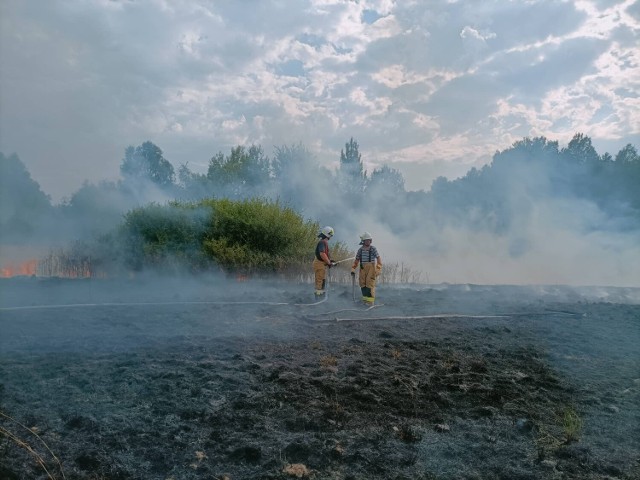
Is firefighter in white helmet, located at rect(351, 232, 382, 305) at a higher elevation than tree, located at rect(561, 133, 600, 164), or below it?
below

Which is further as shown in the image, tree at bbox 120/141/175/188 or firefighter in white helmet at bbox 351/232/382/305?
tree at bbox 120/141/175/188

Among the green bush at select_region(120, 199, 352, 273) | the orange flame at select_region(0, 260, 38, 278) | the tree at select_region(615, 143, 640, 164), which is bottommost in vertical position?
the orange flame at select_region(0, 260, 38, 278)

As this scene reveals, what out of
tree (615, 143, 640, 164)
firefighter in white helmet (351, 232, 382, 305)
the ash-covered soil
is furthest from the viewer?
tree (615, 143, 640, 164)

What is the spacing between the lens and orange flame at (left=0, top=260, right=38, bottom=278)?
660 inches

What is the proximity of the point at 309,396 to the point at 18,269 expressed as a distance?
1527 cm

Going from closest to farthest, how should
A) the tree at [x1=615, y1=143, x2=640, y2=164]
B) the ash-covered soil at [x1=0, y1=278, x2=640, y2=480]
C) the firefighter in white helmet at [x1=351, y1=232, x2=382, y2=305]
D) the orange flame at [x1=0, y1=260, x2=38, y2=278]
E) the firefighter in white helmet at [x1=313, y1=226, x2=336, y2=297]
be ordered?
the ash-covered soil at [x1=0, y1=278, x2=640, y2=480]
the firefighter in white helmet at [x1=351, y1=232, x2=382, y2=305]
the firefighter in white helmet at [x1=313, y1=226, x2=336, y2=297]
the orange flame at [x1=0, y1=260, x2=38, y2=278]
the tree at [x1=615, y1=143, x2=640, y2=164]

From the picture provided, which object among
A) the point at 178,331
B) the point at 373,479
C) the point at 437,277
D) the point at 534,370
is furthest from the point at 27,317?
the point at 437,277

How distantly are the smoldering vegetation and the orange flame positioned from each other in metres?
0.43

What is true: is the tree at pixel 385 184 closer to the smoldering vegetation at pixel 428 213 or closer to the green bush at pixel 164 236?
the smoldering vegetation at pixel 428 213

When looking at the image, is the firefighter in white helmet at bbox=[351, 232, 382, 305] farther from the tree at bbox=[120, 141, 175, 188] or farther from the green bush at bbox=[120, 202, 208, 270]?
the tree at bbox=[120, 141, 175, 188]

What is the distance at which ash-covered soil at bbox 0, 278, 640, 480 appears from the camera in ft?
13.0

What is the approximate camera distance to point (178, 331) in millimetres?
8664

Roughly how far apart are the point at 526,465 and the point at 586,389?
2.53m

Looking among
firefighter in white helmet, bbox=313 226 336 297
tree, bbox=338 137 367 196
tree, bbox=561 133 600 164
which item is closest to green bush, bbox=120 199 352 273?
firefighter in white helmet, bbox=313 226 336 297
